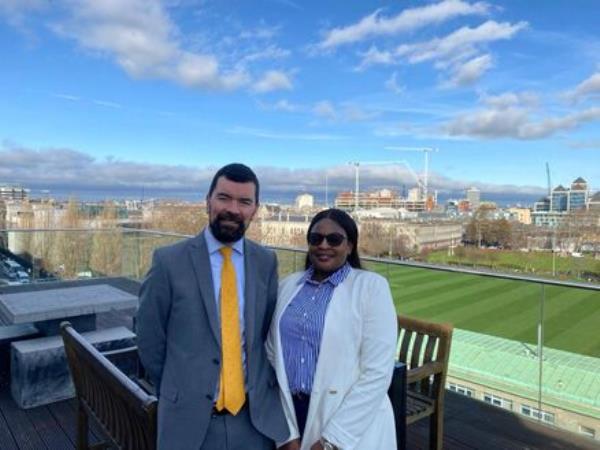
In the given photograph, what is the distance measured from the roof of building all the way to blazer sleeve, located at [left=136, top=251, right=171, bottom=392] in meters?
3.54

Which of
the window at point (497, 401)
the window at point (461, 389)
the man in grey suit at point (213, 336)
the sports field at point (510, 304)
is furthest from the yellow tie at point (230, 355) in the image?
the window at point (461, 389)

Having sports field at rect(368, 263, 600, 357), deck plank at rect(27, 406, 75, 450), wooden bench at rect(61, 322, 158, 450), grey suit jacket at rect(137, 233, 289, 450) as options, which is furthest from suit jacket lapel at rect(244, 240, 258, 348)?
deck plank at rect(27, 406, 75, 450)

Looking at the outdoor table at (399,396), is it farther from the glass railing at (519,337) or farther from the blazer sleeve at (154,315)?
the blazer sleeve at (154,315)

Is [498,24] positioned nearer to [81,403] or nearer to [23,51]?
[23,51]

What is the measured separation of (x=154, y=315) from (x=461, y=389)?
3.62 meters

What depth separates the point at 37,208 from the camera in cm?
1190

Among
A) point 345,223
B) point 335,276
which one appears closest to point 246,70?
point 345,223

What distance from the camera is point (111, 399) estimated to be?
73.7 inches

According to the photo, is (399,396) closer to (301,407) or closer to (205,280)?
(301,407)

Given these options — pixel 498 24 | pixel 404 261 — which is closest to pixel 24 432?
pixel 404 261

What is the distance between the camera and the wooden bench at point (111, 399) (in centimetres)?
155

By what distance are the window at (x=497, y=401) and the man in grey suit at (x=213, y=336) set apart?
2987mm

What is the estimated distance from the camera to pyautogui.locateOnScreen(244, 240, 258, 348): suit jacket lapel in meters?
1.61

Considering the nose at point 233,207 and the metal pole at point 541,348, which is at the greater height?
the nose at point 233,207
